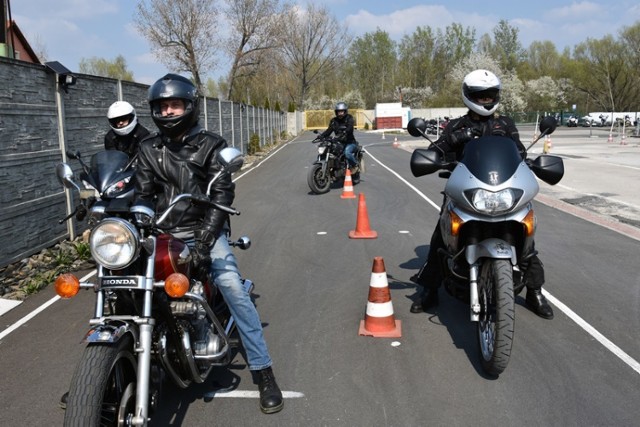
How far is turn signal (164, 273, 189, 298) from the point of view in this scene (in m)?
2.92

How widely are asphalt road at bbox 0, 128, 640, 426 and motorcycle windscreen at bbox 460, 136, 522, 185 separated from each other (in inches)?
53.9

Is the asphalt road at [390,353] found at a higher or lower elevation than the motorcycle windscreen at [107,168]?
lower

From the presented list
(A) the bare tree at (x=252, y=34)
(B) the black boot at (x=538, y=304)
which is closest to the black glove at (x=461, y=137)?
(B) the black boot at (x=538, y=304)

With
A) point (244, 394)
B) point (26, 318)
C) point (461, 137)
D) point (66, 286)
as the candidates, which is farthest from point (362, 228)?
point (66, 286)

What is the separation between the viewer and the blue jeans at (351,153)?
14.7 m

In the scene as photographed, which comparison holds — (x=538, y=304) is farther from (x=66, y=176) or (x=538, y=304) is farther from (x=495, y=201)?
(x=66, y=176)

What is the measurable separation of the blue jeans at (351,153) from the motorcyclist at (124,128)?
8348 mm

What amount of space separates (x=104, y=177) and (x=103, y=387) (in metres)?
1.42

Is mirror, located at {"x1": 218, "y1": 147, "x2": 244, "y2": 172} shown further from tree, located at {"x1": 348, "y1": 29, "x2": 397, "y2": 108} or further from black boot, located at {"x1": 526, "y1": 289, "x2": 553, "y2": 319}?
tree, located at {"x1": 348, "y1": 29, "x2": 397, "y2": 108}

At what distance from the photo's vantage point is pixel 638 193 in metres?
13.1

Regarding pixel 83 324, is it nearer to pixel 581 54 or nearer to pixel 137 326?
pixel 137 326

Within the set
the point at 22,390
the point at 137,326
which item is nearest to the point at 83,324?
the point at 22,390

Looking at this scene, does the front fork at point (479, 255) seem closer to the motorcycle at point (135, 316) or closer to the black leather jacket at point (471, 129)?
the black leather jacket at point (471, 129)

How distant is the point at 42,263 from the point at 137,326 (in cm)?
511
